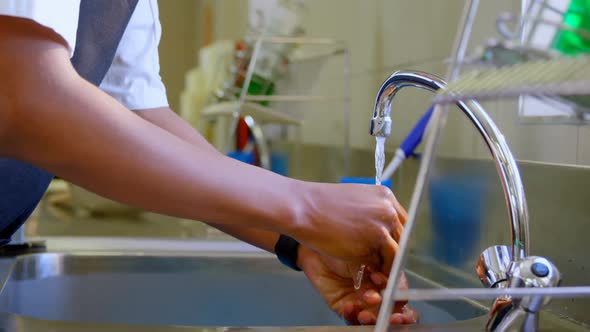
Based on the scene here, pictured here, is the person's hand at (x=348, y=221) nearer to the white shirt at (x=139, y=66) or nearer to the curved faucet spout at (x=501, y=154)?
the curved faucet spout at (x=501, y=154)

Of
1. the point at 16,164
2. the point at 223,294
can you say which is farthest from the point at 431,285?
the point at 16,164

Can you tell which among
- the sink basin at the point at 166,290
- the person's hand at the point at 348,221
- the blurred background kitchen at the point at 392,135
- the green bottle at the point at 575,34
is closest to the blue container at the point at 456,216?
the blurred background kitchen at the point at 392,135

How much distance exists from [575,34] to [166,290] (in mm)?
849

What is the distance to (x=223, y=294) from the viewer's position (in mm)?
1137

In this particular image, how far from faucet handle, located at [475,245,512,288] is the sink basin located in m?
0.50

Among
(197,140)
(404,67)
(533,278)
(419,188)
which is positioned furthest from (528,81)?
(404,67)

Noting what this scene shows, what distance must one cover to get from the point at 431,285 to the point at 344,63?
1.03 metres

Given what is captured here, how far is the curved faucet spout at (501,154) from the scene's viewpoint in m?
0.58

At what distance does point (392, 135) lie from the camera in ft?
4.65

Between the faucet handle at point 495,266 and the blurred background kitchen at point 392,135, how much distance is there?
0.51 feet

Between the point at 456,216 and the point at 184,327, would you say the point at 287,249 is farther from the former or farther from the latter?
the point at 456,216

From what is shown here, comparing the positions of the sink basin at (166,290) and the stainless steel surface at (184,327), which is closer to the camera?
the stainless steel surface at (184,327)

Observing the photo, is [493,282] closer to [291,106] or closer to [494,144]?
[494,144]

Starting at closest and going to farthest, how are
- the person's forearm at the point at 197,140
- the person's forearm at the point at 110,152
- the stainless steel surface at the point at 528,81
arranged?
the stainless steel surface at the point at 528,81
the person's forearm at the point at 110,152
the person's forearm at the point at 197,140
